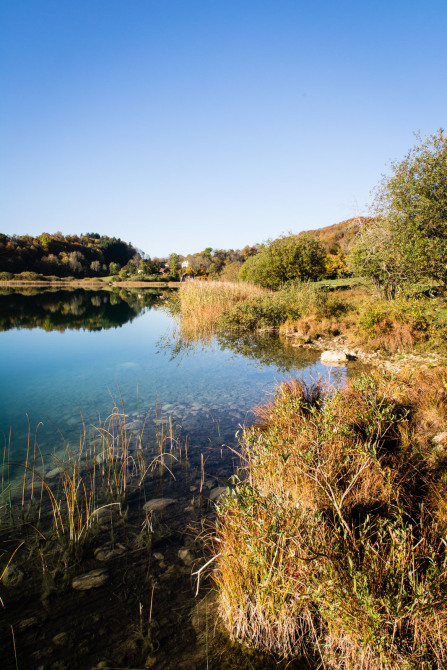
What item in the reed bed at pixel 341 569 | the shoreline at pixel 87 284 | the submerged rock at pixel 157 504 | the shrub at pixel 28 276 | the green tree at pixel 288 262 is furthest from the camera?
the shrub at pixel 28 276

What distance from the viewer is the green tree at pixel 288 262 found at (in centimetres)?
2633

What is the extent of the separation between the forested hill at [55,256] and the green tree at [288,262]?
5578 cm

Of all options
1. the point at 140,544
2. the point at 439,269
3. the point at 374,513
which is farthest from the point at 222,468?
the point at 439,269

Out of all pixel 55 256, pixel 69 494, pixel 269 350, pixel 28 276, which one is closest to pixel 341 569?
pixel 69 494

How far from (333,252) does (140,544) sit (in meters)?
49.6

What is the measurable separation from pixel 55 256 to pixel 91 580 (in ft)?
259

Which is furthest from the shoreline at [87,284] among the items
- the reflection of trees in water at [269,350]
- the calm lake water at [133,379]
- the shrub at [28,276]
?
the reflection of trees in water at [269,350]

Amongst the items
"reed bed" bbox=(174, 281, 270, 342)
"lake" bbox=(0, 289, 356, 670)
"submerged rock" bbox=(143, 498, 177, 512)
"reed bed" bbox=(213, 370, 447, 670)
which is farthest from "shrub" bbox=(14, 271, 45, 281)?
"reed bed" bbox=(213, 370, 447, 670)

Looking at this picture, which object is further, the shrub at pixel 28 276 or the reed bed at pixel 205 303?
the shrub at pixel 28 276

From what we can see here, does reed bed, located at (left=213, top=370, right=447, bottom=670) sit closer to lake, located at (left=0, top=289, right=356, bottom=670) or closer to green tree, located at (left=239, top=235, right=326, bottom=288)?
lake, located at (left=0, top=289, right=356, bottom=670)

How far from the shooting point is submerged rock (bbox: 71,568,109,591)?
2.81m

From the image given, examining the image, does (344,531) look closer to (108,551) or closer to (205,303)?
(108,551)

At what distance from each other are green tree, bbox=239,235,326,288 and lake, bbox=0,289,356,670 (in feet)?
49.7

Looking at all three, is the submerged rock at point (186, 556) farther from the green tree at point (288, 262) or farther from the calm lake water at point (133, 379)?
the green tree at point (288, 262)
